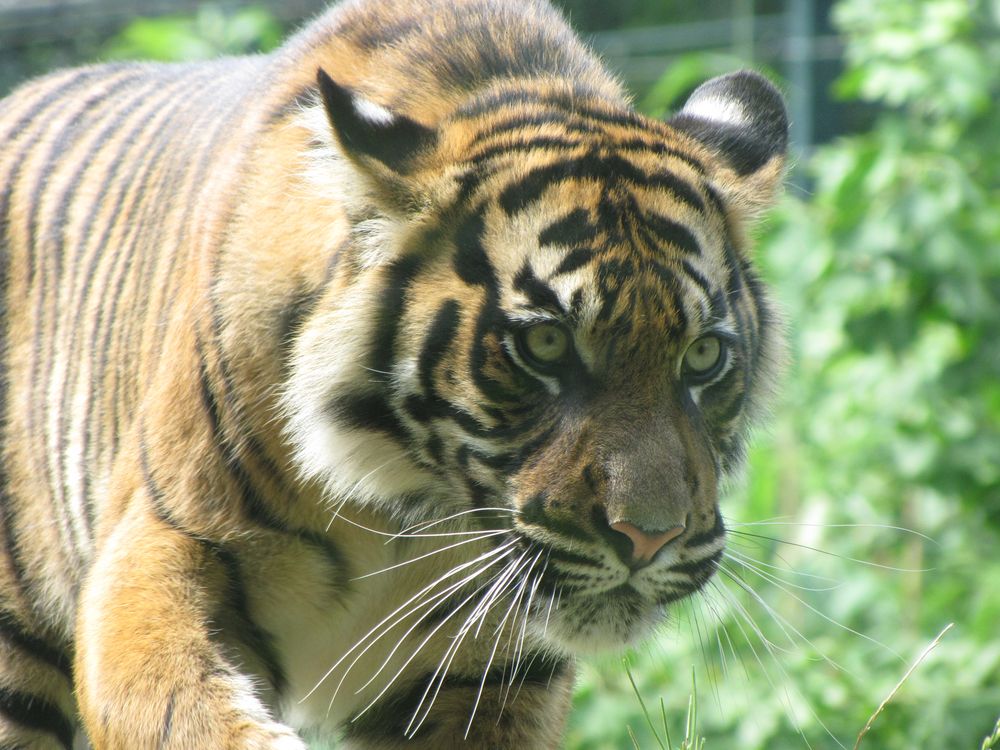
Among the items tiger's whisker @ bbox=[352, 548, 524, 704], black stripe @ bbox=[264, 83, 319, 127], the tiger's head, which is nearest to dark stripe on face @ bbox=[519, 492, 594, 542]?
the tiger's head

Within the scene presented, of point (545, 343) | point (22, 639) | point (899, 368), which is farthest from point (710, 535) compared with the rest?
point (899, 368)

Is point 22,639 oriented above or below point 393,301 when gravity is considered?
below

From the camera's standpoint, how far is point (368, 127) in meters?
2.00

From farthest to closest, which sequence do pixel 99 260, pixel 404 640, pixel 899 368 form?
pixel 899 368, pixel 99 260, pixel 404 640

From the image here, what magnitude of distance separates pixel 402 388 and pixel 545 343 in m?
0.27

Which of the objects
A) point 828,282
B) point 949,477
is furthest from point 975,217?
point 949,477

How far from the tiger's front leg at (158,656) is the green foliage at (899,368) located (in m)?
1.91

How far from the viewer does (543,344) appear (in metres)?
1.93

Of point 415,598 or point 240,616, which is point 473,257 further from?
point 240,616

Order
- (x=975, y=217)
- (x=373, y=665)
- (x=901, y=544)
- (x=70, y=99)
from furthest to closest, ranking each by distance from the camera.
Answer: (x=901, y=544) → (x=975, y=217) → (x=70, y=99) → (x=373, y=665)

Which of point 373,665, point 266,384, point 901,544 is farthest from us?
point 901,544

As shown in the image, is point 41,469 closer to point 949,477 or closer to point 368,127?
point 368,127

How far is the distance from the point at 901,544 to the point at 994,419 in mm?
639

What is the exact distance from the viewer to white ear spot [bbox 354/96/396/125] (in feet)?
6.50
